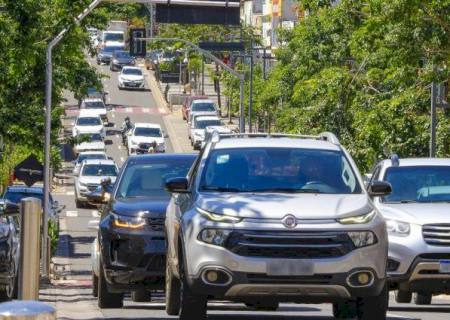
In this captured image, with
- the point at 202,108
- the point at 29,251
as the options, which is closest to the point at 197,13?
the point at 29,251

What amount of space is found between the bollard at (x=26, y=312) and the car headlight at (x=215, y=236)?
6.50m

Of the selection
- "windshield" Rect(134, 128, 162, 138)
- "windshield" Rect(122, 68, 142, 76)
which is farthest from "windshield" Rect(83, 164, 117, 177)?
"windshield" Rect(122, 68, 142, 76)

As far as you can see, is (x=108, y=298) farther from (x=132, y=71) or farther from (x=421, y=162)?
Answer: (x=132, y=71)

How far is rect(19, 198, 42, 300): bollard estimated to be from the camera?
9984mm

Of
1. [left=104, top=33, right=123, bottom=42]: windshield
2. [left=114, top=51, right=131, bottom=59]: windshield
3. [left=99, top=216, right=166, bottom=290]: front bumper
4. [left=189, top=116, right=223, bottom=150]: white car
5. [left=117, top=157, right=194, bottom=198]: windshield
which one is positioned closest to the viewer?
[left=99, top=216, right=166, bottom=290]: front bumper

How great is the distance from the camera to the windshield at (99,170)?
59.3 m

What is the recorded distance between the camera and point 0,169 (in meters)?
49.1

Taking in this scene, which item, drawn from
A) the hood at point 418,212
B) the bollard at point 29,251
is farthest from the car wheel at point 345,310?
the bollard at point 29,251

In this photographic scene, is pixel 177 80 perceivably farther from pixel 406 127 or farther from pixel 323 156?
pixel 323 156

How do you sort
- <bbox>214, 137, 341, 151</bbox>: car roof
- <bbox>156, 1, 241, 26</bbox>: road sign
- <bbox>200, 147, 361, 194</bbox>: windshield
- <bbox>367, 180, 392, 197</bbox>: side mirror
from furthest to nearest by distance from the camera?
<bbox>156, 1, 241, 26</bbox>: road sign → <bbox>214, 137, 341, 151</bbox>: car roof → <bbox>367, 180, 392, 197</bbox>: side mirror → <bbox>200, 147, 361, 194</bbox>: windshield

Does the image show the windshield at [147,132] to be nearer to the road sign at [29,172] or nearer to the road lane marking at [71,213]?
the road lane marking at [71,213]

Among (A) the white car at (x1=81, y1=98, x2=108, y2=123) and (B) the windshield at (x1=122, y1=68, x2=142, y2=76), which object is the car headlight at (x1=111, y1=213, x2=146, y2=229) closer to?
(A) the white car at (x1=81, y1=98, x2=108, y2=123)

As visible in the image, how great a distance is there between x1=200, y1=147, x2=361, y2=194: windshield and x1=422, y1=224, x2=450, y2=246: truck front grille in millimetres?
3545

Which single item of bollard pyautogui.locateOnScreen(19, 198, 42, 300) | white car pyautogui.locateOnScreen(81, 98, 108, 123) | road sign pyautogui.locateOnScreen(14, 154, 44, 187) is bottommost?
white car pyautogui.locateOnScreen(81, 98, 108, 123)
